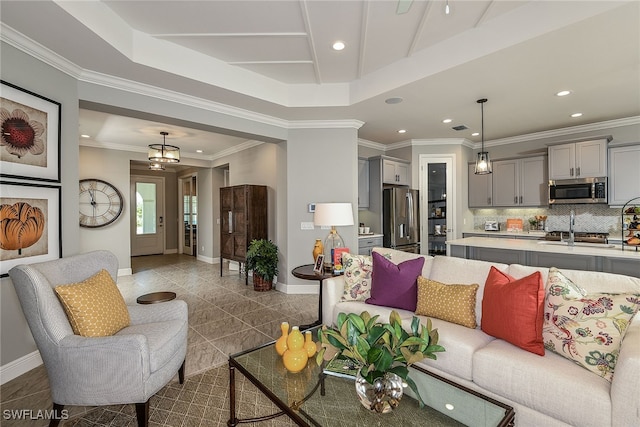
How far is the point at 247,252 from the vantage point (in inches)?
205

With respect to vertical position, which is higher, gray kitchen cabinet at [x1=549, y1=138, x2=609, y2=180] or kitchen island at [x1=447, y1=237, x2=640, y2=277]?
gray kitchen cabinet at [x1=549, y1=138, x2=609, y2=180]

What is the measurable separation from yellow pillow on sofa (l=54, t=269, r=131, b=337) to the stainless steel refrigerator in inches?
164

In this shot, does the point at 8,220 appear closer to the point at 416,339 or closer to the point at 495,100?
the point at 416,339

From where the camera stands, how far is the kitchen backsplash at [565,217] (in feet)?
16.1

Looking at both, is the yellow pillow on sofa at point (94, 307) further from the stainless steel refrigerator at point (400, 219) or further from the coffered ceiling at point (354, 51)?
the stainless steel refrigerator at point (400, 219)

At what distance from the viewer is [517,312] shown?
182 cm

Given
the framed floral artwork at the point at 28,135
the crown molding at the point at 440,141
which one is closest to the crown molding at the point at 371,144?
the crown molding at the point at 440,141

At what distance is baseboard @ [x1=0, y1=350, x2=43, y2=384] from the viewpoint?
227 cm

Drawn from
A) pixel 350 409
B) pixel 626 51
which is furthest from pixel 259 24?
pixel 626 51

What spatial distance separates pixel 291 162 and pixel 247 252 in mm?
1730

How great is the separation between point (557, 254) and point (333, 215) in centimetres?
262

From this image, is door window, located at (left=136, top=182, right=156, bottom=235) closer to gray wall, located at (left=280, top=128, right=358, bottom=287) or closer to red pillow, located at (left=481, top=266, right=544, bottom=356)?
gray wall, located at (left=280, top=128, right=358, bottom=287)

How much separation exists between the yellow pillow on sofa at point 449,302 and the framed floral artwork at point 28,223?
10.2 feet

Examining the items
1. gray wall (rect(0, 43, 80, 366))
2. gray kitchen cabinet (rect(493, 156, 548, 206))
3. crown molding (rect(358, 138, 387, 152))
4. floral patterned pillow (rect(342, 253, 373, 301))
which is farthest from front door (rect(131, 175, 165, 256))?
gray kitchen cabinet (rect(493, 156, 548, 206))
